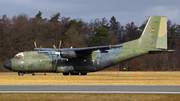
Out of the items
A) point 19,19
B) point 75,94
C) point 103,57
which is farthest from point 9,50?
point 75,94

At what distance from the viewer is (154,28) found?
3152 cm

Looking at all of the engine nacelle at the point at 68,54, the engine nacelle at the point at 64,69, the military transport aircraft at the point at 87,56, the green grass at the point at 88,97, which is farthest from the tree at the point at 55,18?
the green grass at the point at 88,97

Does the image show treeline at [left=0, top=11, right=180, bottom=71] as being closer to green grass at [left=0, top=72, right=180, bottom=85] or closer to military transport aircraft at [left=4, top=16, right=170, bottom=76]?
military transport aircraft at [left=4, top=16, right=170, bottom=76]

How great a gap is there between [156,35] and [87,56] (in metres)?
9.14

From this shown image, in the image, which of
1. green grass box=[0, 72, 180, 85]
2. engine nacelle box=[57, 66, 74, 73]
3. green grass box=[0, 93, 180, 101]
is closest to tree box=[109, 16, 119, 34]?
engine nacelle box=[57, 66, 74, 73]

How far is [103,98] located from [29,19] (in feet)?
172

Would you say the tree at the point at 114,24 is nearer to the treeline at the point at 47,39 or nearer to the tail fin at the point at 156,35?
the treeline at the point at 47,39

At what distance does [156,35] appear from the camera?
104 ft

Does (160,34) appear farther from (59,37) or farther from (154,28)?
(59,37)

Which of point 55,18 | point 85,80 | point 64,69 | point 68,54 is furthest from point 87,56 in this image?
point 55,18

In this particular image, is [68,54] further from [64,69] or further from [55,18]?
[55,18]

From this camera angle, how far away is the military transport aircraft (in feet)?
96.0

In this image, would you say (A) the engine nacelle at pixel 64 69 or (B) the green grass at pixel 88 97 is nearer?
(B) the green grass at pixel 88 97

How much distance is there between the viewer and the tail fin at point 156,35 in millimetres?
31344
